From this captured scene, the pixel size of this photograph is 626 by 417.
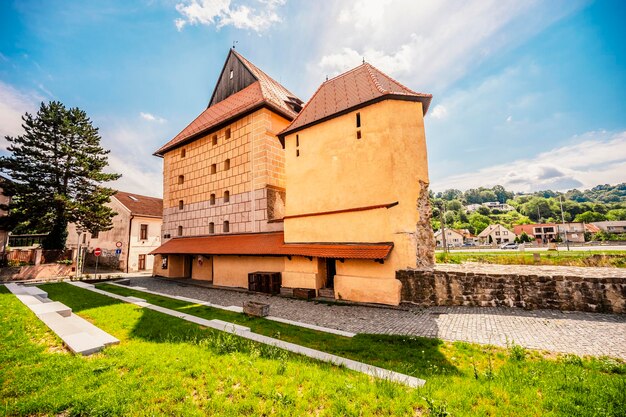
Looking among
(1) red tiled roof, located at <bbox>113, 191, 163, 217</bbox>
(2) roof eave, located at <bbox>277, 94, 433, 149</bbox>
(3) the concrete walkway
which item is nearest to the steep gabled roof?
(2) roof eave, located at <bbox>277, 94, 433, 149</bbox>

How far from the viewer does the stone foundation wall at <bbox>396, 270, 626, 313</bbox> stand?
9.26m

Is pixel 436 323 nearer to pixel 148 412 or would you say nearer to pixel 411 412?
pixel 411 412

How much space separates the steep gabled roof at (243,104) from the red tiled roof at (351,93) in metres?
4.15

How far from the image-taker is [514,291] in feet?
34.0

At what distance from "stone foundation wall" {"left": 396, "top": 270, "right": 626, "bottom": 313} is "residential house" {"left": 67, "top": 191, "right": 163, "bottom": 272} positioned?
29.8 metres

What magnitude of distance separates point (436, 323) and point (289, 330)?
5.27 m

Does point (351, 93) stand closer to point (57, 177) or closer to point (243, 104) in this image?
point (243, 104)

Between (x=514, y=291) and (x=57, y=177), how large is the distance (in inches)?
1486

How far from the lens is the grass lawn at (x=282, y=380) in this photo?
3939mm

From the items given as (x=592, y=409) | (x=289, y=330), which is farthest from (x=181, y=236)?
(x=592, y=409)

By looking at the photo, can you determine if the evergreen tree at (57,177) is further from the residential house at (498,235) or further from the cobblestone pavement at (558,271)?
the residential house at (498,235)

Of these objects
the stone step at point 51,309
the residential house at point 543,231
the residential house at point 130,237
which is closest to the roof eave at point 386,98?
the stone step at point 51,309

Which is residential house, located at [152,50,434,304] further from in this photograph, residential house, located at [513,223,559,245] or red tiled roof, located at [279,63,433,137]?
residential house, located at [513,223,559,245]

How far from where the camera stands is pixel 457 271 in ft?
37.4
